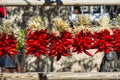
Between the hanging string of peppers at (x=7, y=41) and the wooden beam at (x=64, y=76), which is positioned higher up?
the hanging string of peppers at (x=7, y=41)

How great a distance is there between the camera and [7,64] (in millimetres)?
11383

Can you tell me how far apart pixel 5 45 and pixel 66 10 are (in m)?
5.96

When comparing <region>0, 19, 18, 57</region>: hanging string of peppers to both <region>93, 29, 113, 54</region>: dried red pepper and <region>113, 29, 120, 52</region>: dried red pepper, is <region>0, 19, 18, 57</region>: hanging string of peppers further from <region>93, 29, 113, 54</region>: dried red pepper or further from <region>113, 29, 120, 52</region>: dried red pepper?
<region>113, 29, 120, 52</region>: dried red pepper

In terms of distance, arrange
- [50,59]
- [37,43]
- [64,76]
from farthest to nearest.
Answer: [50,59] < [64,76] < [37,43]

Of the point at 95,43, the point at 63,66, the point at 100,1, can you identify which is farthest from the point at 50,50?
the point at 63,66

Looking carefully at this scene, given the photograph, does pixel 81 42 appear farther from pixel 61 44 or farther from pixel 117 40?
pixel 117 40

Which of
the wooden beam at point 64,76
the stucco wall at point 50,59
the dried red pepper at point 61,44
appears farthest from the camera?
the stucco wall at point 50,59

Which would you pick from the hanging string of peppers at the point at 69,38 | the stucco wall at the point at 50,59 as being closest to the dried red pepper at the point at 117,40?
the hanging string of peppers at the point at 69,38

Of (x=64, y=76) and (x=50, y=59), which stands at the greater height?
(x=64, y=76)

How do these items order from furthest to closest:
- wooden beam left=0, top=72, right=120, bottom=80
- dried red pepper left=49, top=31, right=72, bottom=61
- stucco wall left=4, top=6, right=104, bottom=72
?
stucco wall left=4, top=6, right=104, bottom=72 → wooden beam left=0, top=72, right=120, bottom=80 → dried red pepper left=49, top=31, right=72, bottom=61

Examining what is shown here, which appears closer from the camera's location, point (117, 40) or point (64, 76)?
point (117, 40)

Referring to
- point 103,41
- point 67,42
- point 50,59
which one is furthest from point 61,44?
point 50,59

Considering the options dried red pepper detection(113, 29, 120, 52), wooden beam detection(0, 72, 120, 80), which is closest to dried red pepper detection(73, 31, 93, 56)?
dried red pepper detection(113, 29, 120, 52)

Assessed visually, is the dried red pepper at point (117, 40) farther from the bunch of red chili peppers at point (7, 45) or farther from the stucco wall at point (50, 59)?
the stucco wall at point (50, 59)
